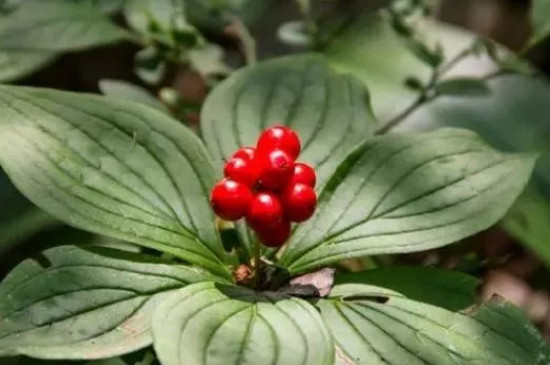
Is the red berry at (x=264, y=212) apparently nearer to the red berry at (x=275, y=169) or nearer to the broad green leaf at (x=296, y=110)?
the red berry at (x=275, y=169)

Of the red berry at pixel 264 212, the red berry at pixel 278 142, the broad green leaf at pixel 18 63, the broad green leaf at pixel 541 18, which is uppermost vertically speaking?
the broad green leaf at pixel 541 18

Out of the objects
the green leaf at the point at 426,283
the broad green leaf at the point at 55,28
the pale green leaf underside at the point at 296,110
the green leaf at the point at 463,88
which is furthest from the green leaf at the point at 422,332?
the broad green leaf at the point at 55,28

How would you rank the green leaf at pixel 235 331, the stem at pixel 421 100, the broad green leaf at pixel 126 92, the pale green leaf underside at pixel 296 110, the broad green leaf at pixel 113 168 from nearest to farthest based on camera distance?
the green leaf at pixel 235 331, the broad green leaf at pixel 113 168, the pale green leaf underside at pixel 296 110, the broad green leaf at pixel 126 92, the stem at pixel 421 100

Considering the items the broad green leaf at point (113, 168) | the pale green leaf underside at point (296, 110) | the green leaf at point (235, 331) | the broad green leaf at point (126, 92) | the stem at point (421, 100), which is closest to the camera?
the green leaf at point (235, 331)

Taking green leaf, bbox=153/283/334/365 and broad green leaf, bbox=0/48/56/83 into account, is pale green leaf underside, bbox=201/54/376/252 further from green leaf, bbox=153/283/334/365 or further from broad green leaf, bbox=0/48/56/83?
broad green leaf, bbox=0/48/56/83

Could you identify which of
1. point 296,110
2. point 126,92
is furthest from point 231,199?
point 126,92

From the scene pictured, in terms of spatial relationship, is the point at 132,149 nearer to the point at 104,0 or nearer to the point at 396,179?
the point at 396,179
